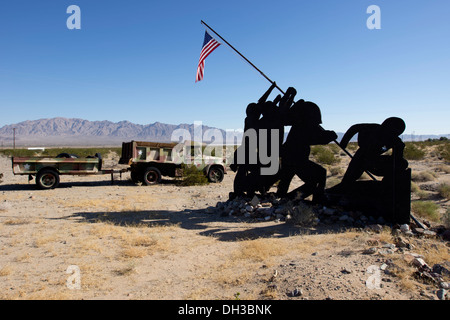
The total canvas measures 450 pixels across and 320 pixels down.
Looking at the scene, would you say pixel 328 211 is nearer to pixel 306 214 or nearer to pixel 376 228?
pixel 306 214

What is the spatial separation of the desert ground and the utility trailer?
479 cm

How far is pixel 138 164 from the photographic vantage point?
17.3 m

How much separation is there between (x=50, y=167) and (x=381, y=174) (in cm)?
1457

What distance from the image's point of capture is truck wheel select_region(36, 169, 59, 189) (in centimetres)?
1525

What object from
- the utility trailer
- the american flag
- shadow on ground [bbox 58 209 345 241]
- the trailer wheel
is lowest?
shadow on ground [bbox 58 209 345 241]

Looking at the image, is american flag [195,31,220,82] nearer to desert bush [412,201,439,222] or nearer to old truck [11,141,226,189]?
old truck [11,141,226,189]

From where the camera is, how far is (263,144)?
10781 millimetres

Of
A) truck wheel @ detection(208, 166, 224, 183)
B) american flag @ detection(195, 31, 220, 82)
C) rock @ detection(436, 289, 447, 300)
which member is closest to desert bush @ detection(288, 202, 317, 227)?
rock @ detection(436, 289, 447, 300)

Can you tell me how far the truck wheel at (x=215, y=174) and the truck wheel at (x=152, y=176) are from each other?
2.95 m

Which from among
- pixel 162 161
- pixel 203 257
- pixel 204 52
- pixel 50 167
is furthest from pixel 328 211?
pixel 50 167

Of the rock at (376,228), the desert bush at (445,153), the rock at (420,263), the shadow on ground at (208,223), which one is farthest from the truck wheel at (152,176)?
the desert bush at (445,153)

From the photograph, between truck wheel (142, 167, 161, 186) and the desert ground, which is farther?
truck wheel (142, 167, 161, 186)
